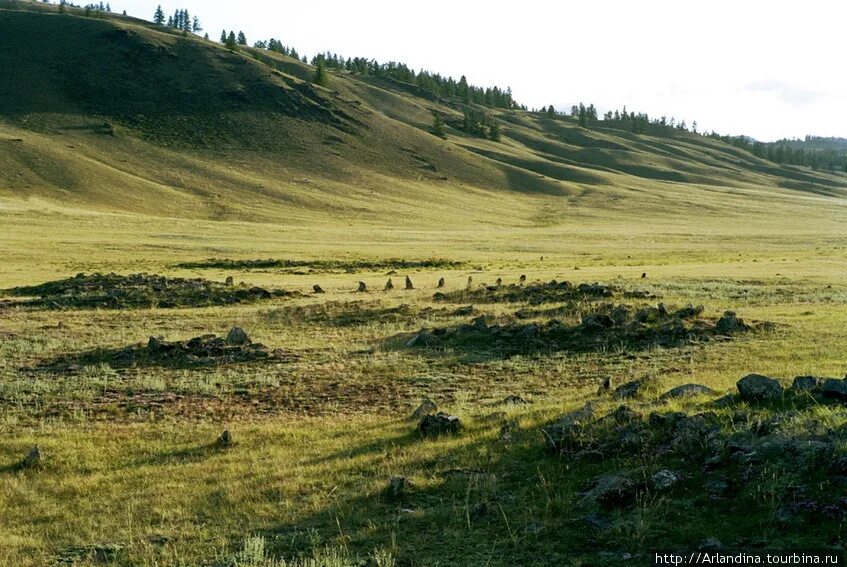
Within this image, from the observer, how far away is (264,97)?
168 metres

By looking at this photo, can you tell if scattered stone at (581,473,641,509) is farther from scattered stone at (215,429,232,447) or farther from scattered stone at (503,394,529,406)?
scattered stone at (215,429,232,447)

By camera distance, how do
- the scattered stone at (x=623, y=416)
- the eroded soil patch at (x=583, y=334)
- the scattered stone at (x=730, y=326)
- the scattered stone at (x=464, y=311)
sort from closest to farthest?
the scattered stone at (x=623, y=416) → the eroded soil patch at (x=583, y=334) → the scattered stone at (x=730, y=326) → the scattered stone at (x=464, y=311)

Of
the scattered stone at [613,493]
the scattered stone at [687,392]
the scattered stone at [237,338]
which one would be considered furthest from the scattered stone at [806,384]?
the scattered stone at [237,338]

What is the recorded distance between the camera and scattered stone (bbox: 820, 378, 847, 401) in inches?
496

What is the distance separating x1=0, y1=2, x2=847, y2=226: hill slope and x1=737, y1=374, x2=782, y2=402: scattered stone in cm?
8812

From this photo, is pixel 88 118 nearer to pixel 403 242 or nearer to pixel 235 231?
pixel 235 231

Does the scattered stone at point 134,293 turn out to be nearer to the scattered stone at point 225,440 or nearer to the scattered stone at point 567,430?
the scattered stone at point 225,440

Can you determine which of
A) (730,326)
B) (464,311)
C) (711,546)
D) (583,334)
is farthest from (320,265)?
(711,546)

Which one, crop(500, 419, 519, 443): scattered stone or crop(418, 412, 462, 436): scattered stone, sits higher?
crop(500, 419, 519, 443): scattered stone

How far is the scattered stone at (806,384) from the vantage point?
13.1 m

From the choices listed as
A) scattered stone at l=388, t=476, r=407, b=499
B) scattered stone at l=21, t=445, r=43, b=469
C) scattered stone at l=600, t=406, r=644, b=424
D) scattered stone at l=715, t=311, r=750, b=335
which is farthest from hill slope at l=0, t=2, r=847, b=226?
scattered stone at l=388, t=476, r=407, b=499

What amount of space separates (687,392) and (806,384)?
7.07ft

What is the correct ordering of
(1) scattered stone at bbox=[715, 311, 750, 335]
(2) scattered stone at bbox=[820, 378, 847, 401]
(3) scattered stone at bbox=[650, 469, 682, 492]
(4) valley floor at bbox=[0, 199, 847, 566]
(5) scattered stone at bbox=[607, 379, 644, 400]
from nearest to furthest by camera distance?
(4) valley floor at bbox=[0, 199, 847, 566] < (3) scattered stone at bbox=[650, 469, 682, 492] < (2) scattered stone at bbox=[820, 378, 847, 401] < (5) scattered stone at bbox=[607, 379, 644, 400] < (1) scattered stone at bbox=[715, 311, 750, 335]

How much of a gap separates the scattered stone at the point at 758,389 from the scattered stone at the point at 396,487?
6778mm
